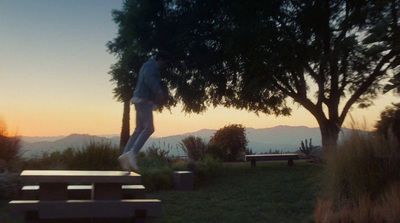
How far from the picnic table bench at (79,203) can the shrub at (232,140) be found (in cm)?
1609

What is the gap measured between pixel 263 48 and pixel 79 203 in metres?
12.3

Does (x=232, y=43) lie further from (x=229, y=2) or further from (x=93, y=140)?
(x=93, y=140)

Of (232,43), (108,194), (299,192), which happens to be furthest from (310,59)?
(108,194)

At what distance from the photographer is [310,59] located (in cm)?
1734

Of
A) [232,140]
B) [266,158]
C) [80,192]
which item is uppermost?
[232,140]

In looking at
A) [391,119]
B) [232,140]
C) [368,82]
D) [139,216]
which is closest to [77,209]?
[139,216]

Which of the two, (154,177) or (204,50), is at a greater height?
(204,50)

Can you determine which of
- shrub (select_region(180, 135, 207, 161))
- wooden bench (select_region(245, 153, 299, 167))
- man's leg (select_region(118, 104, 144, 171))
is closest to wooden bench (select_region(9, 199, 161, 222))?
man's leg (select_region(118, 104, 144, 171))

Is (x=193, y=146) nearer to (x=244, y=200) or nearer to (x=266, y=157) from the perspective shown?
A: (x=266, y=157)

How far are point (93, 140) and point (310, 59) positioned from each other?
8923 millimetres

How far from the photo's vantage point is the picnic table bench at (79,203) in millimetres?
6121

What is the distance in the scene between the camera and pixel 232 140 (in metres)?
23.2

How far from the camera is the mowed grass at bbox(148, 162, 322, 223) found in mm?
7840

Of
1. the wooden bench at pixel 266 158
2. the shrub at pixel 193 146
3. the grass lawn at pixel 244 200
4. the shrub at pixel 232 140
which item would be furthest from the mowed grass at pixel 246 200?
the shrub at pixel 232 140
